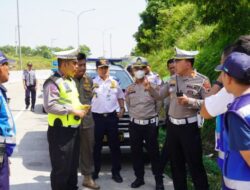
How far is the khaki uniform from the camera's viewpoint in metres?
5.71

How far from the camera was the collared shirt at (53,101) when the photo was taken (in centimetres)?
451

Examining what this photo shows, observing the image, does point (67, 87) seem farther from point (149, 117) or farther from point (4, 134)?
point (149, 117)

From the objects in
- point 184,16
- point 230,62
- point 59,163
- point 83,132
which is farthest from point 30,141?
point 184,16

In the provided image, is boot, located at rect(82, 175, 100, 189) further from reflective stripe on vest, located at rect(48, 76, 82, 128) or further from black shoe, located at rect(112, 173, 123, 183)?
reflective stripe on vest, located at rect(48, 76, 82, 128)

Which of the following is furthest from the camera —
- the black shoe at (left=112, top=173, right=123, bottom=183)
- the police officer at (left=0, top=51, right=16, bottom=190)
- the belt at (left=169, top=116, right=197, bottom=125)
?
the black shoe at (left=112, top=173, right=123, bottom=183)

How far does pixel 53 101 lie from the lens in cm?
453

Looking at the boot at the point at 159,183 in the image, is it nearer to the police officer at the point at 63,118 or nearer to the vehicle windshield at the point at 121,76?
the police officer at the point at 63,118

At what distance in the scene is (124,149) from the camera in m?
8.19

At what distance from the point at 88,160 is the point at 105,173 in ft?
2.75

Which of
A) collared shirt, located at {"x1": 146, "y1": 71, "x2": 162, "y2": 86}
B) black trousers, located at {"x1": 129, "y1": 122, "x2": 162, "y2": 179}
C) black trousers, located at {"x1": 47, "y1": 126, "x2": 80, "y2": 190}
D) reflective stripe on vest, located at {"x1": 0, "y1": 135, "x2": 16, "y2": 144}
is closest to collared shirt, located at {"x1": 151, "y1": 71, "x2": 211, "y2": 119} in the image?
black trousers, located at {"x1": 129, "y1": 122, "x2": 162, "y2": 179}

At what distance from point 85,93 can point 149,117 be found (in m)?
1.03

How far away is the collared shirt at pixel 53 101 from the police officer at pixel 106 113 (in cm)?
160

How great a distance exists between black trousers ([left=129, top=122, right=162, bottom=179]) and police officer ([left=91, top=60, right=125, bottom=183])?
46 cm

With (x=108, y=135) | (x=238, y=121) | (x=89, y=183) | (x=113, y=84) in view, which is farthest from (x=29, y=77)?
(x=238, y=121)
